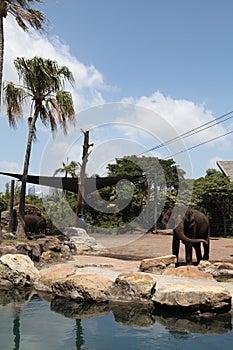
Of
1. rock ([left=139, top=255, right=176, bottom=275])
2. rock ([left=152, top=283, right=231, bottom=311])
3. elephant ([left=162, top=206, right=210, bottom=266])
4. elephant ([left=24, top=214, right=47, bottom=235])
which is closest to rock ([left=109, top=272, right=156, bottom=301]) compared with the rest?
rock ([left=152, top=283, right=231, bottom=311])

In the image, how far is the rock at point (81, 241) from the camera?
11609 millimetres

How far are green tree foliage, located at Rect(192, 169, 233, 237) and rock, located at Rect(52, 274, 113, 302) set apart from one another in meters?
14.0

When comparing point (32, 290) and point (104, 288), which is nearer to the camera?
point (104, 288)

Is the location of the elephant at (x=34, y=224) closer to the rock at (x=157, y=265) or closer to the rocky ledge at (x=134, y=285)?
the rocky ledge at (x=134, y=285)

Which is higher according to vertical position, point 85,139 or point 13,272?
point 85,139

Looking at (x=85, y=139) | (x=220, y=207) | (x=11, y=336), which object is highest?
(x=85, y=139)

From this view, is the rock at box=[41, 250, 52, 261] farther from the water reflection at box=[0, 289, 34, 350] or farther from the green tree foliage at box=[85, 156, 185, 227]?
the green tree foliage at box=[85, 156, 185, 227]

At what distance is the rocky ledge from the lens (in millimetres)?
4875

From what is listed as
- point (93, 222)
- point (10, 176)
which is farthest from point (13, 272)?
point (93, 222)

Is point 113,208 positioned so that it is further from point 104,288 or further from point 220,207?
point 104,288

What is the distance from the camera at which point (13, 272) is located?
644cm

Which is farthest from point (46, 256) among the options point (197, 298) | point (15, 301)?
point (197, 298)

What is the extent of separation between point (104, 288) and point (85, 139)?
33.0ft

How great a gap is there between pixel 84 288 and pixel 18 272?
5.04ft
